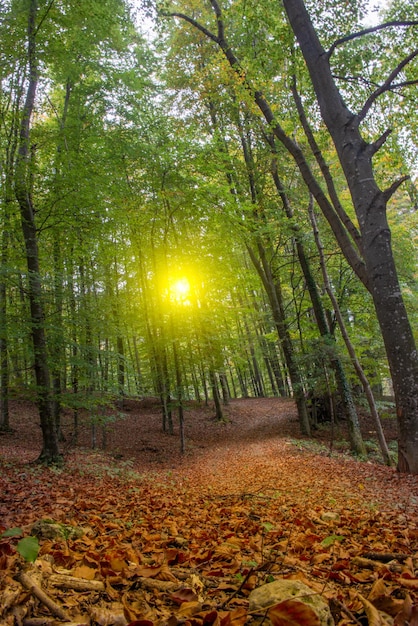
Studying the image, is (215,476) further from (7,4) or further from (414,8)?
(7,4)

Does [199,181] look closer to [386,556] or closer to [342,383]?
[342,383]

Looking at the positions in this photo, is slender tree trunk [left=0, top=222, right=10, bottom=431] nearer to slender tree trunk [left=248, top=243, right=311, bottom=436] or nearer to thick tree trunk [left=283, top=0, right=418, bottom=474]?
thick tree trunk [left=283, top=0, right=418, bottom=474]

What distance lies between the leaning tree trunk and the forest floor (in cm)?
79

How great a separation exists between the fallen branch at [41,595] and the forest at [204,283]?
1 cm

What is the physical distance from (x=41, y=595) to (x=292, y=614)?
3.31ft

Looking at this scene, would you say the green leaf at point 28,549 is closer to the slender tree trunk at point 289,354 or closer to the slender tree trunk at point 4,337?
the slender tree trunk at point 4,337

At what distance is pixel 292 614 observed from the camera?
1302mm

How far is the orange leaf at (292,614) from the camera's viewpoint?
127cm

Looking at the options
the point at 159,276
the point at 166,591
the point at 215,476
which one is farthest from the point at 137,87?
the point at 166,591

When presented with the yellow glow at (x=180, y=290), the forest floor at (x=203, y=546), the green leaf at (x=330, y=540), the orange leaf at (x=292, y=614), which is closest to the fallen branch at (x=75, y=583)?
the forest floor at (x=203, y=546)

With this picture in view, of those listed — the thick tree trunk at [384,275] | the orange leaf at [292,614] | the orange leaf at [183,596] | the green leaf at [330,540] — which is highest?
the thick tree trunk at [384,275]

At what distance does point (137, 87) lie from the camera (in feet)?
43.1

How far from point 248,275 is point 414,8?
986 centimetres

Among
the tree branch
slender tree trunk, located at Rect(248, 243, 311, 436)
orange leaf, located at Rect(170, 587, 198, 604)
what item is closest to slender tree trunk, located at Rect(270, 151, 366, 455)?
slender tree trunk, located at Rect(248, 243, 311, 436)
